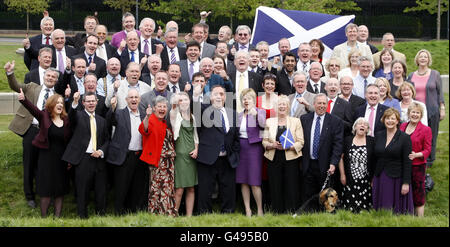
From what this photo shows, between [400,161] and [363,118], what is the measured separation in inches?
32.3

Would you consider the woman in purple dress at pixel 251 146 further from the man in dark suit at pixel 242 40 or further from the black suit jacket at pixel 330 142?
the man in dark suit at pixel 242 40

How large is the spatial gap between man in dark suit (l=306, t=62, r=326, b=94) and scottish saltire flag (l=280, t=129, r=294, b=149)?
3.49 feet

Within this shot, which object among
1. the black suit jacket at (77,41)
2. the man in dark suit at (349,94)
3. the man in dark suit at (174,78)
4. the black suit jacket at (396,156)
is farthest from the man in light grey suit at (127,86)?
the black suit jacket at (396,156)

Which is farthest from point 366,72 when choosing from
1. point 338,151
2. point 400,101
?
point 338,151

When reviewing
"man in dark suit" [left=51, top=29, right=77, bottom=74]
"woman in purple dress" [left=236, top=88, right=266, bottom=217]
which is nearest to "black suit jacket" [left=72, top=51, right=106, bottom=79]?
"man in dark suit" [left=51, top=29, right=77, bottom=74]

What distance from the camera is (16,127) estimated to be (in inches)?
414

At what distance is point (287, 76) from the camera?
36.8 ft

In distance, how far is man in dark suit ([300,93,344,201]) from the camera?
10.0m

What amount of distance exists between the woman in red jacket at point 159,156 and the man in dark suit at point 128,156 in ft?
0.72

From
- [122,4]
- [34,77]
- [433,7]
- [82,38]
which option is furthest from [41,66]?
[433,7]

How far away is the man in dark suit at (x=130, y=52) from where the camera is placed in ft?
37.2

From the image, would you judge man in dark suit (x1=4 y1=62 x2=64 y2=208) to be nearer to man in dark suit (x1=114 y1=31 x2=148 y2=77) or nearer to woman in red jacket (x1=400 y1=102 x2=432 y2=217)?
man in dark suit (x1=114 y1=31 x2=148 y2=77)

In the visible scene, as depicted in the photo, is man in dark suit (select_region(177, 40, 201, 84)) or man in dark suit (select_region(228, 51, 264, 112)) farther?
man in dark suit (select_region(177, 40, 201, 84))

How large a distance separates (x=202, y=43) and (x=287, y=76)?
6.14 ft
